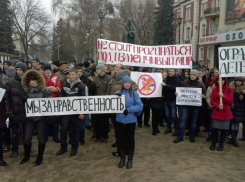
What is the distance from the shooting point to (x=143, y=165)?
462cm

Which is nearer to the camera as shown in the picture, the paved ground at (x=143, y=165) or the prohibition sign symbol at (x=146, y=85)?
the paved ground at (x=143, y=165)

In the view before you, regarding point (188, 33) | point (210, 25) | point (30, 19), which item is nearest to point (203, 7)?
point (210, 25)

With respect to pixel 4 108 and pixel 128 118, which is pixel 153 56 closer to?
pixel 128 118

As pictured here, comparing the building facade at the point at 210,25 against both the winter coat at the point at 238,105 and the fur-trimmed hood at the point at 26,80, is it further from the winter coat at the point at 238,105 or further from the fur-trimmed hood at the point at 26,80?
the fur-trimmed hood at the point at 26,80

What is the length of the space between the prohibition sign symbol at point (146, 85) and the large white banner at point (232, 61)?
1754mm

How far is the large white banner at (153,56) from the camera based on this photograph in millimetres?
6309

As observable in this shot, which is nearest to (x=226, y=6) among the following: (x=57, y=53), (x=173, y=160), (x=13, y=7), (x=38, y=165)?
(x=173, y=160)

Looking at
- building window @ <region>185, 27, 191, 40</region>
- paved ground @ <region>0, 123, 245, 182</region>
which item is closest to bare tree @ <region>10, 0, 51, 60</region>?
building window @ <region>185, 27, 191, 40</region>

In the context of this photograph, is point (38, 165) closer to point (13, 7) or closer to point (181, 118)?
point (181, 118)

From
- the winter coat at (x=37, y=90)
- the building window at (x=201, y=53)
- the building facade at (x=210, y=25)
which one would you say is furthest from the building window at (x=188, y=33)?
the winter coat at (x=37, y=90)

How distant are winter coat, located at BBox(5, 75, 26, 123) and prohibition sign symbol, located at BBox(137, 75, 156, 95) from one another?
2954mm

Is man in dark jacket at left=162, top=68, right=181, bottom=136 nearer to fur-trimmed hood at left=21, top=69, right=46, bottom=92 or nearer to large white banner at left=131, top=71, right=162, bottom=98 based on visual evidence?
large white banner at left=131, top=71, right=162, bottom=98

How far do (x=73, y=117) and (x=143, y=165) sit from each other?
68.0 inches

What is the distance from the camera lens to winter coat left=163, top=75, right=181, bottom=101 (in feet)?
21.0
